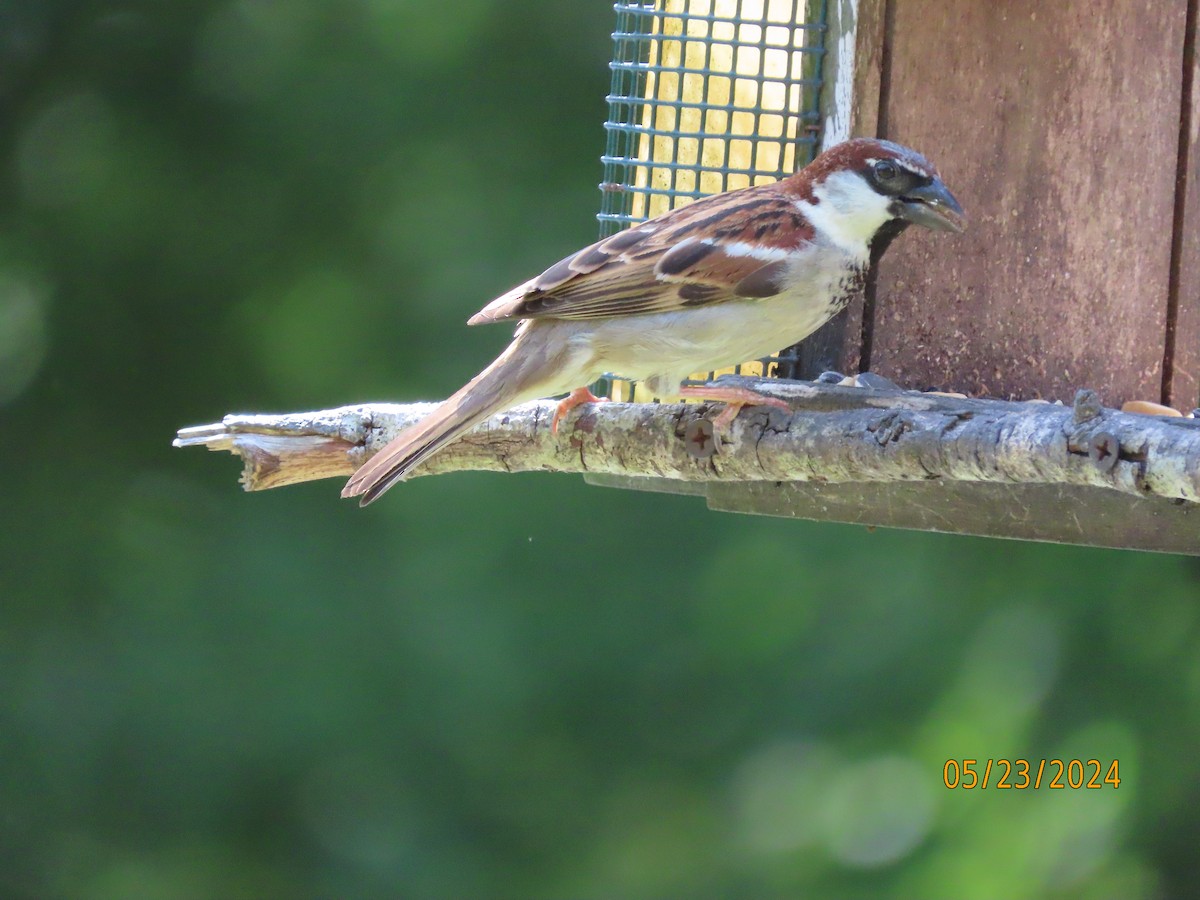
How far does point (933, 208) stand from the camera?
3.62 metres

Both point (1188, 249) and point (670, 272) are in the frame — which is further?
point (1188, 249)

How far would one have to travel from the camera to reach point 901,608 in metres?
6.06

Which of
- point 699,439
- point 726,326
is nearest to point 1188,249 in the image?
point 726,326

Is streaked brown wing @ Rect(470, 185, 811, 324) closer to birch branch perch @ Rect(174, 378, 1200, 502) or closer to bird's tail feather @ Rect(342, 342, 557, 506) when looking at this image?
bird's tail feather @ Rect(342, 342, 557, 506)

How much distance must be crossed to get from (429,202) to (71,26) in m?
1.65

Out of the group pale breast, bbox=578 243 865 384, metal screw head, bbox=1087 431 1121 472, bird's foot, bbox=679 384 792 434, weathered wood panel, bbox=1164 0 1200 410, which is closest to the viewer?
metal screw head, bbox=1087 431 1121 472

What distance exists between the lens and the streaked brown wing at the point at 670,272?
12.1ft

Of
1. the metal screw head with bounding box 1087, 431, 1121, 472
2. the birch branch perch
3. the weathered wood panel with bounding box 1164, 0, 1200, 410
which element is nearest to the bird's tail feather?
the birch branch perch

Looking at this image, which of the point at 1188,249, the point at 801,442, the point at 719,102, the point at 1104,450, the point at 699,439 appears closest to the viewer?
the point at 1104,450

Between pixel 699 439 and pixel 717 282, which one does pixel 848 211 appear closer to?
pixel 717 282

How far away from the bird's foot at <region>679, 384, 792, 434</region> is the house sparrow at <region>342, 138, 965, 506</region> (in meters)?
0.14

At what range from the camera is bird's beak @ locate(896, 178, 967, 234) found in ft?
11.8

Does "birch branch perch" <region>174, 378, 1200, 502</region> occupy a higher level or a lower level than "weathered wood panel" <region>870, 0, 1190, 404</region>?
lower

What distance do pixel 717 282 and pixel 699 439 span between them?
572 mm
